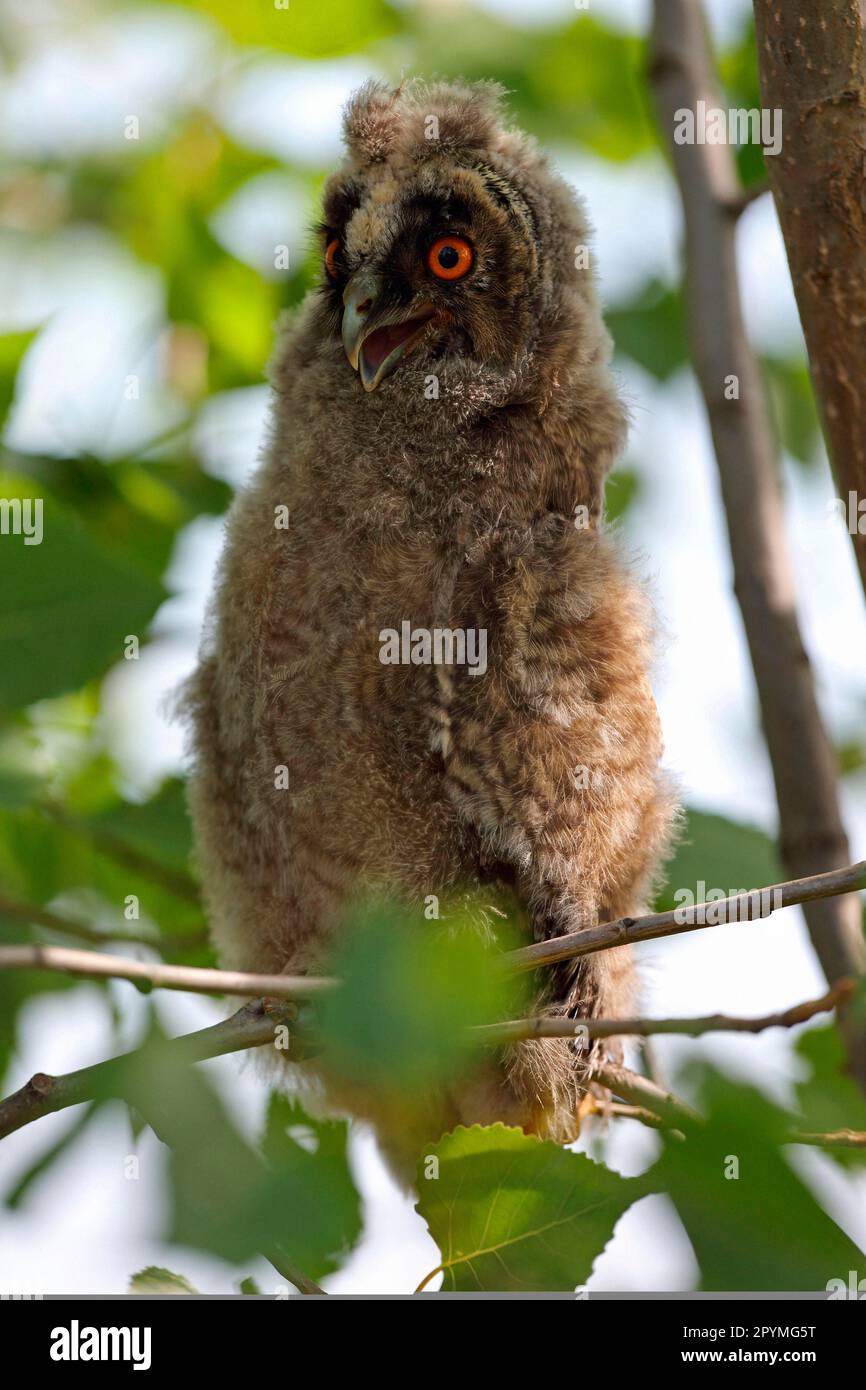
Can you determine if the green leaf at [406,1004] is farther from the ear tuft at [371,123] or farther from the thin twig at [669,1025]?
the ear tuft at [371,123]

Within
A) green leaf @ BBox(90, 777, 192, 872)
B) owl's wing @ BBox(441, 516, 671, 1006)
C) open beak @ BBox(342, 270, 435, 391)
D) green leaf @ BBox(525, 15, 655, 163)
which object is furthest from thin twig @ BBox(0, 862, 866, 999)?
green leaf @ BBox(525, 15, 655, 163)

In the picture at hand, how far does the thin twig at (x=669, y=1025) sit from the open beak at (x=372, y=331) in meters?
1.29

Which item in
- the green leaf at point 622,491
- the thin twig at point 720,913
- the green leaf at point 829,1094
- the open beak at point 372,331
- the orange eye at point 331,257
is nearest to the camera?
the thin twig at point 720,913

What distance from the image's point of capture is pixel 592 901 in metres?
2.62

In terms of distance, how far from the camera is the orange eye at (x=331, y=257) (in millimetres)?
2920

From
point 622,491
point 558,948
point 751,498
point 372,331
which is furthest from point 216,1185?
point 622,491

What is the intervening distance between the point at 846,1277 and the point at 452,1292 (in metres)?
0.78

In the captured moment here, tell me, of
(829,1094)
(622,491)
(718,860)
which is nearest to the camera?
(829,1094)

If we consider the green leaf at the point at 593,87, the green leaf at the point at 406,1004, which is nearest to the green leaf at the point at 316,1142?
the green leaf at the point at 406,1004

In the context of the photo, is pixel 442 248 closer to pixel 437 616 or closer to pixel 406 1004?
pixel 437 616

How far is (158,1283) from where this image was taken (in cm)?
224

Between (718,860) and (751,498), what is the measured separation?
0.85 meters
